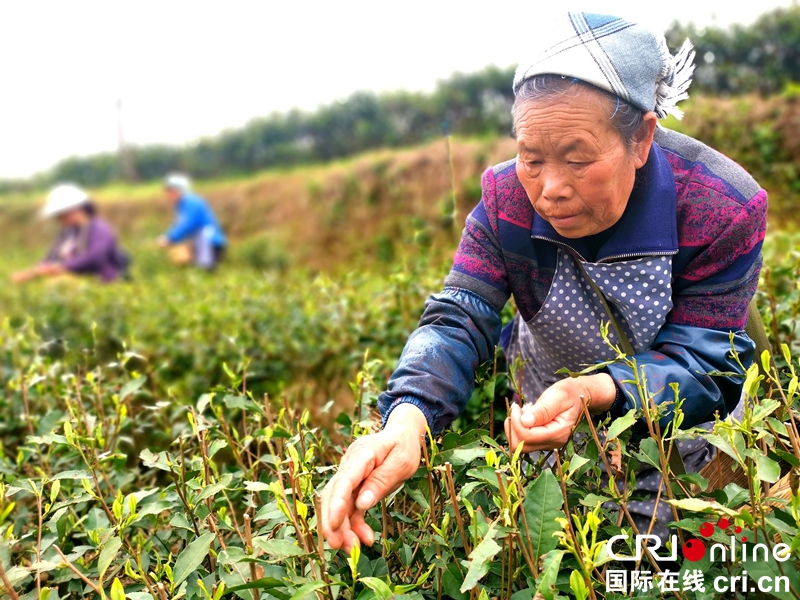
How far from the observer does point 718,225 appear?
147 centimetres

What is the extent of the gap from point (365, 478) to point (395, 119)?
14464mm

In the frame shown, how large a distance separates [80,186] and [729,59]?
2302 centimetres

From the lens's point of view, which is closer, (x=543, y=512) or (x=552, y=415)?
(x=543, y=512)

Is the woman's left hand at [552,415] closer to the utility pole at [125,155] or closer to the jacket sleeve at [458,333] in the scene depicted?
the jacket sleeve at [458,333]

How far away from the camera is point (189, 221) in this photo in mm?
9047

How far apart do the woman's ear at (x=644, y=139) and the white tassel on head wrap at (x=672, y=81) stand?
0.18 feet

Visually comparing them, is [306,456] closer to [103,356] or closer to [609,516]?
[609,516]

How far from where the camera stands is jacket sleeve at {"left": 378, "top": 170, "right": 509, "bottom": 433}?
4.50 feet

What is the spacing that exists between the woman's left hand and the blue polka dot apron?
30 centimetres

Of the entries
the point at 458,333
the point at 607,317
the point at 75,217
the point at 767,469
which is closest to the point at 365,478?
the point at 458,333

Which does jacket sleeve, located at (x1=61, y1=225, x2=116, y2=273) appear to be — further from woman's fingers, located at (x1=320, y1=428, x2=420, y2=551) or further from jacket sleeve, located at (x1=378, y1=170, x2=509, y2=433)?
woman's fingers, located at (x1=320, y1=428, x2=420, y2=551)

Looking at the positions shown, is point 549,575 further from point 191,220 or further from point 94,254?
point 191,220

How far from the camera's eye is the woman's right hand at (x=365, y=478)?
110cm

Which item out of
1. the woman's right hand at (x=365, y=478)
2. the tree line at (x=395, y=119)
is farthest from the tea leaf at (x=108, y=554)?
the tree line at (x=395, y=119)
